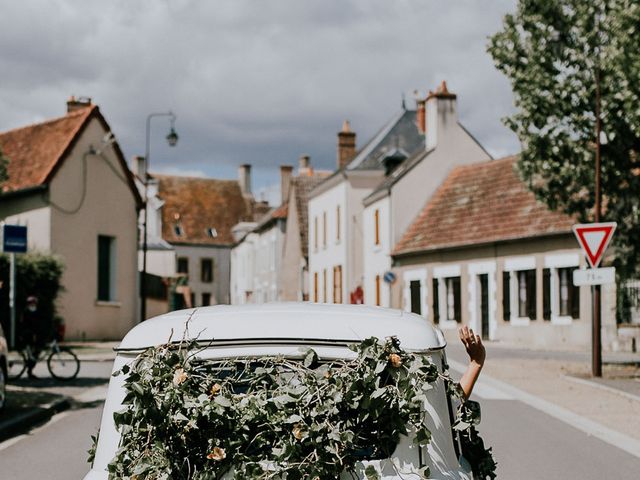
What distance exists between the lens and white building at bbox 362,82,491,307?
50.4m

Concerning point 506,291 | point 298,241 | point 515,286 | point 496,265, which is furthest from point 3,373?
point 298,241

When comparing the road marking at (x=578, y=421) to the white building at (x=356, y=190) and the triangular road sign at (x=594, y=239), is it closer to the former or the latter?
the triangular road sign at (x=594, y=239)

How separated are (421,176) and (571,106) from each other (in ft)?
94.2

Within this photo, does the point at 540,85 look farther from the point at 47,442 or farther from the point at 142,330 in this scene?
the point at 142,330

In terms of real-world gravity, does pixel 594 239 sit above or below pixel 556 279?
above

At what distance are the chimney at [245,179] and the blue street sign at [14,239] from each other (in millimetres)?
79490

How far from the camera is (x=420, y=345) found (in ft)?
12.2

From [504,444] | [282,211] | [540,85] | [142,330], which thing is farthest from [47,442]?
[282,211]

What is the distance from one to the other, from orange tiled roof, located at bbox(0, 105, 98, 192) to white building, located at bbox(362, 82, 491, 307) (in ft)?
52.3

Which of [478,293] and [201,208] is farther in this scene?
[201,208]

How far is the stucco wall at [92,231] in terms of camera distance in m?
39.9

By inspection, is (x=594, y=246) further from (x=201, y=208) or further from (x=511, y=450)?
(x=201, y=208)

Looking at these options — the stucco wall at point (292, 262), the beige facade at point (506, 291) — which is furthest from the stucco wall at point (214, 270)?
the beige facade at point (506, 291)

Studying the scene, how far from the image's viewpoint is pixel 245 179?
99.8 m
